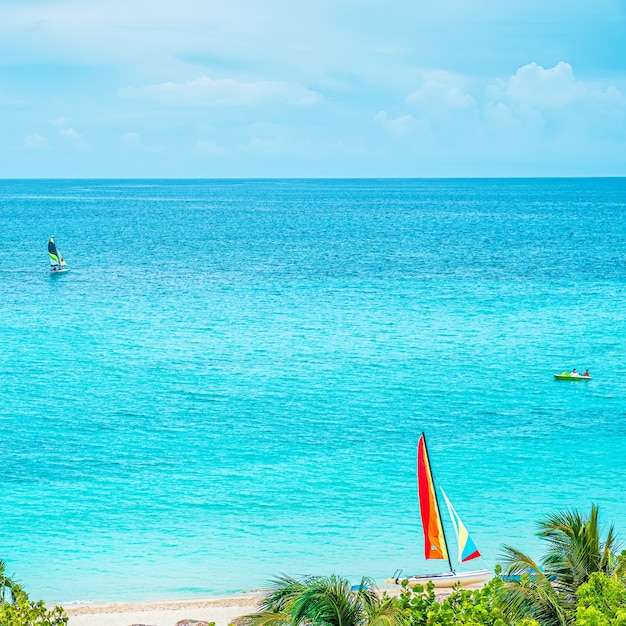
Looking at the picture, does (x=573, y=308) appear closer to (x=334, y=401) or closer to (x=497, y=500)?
(x=334, y=401)

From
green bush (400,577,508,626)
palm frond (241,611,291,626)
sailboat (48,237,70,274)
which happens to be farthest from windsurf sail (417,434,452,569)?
sailboat (48,237,70,274)

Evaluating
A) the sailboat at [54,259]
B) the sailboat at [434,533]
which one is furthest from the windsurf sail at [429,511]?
the sailboat at [54,259]

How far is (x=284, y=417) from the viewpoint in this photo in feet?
151

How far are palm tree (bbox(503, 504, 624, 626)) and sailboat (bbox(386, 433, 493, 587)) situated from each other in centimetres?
617

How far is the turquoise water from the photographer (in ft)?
104

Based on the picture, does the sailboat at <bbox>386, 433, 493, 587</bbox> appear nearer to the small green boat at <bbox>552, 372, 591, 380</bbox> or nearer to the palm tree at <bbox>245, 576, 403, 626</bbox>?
the palm tree at <bbox>245, 576, 403, 626</bbox>

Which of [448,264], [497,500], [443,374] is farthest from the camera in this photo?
[448,264]

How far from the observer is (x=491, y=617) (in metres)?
15.6

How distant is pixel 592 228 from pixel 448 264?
68.1m

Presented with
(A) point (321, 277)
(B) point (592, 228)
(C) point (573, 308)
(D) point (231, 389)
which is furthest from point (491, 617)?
(B) point (592, 228)

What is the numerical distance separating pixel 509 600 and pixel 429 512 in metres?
9.41

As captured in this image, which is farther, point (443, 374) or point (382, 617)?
point (443, 374)

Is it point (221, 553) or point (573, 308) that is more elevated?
point (573, 308)

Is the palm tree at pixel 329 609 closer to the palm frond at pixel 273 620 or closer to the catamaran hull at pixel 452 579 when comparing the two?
the palm frond at pixel 273 620
